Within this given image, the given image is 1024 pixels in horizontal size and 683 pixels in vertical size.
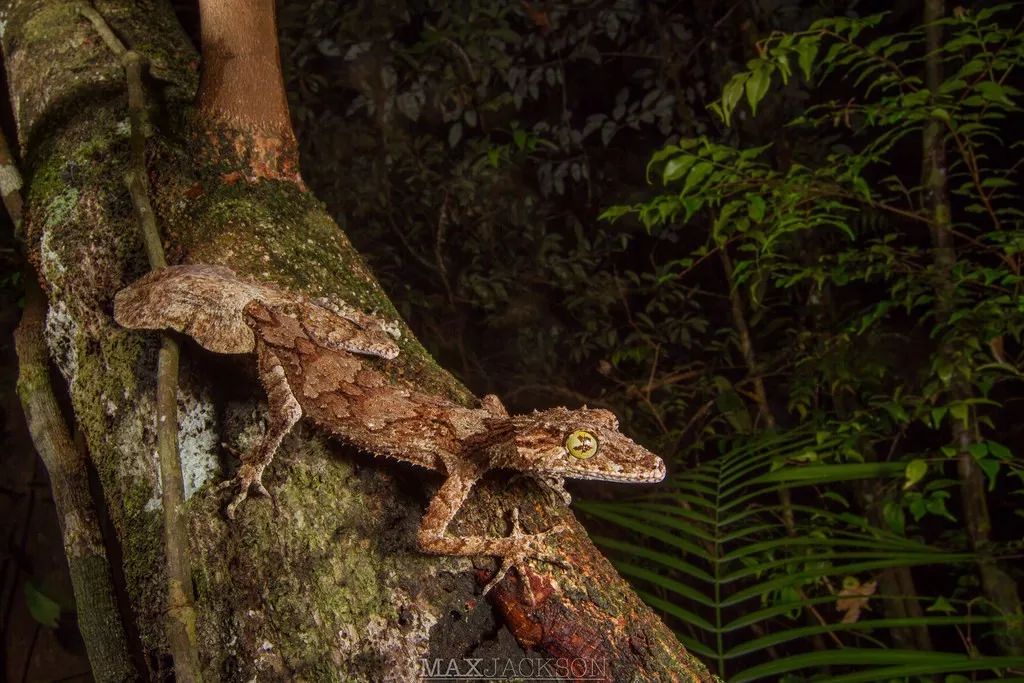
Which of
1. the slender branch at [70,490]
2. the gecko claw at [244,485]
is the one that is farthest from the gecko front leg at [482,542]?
the slender branch at [70,490]

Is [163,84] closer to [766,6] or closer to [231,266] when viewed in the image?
[231,266]

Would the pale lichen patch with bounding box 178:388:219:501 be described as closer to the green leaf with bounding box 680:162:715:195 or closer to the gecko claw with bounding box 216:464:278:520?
the gecko claw with bounding box 216:464:278:520

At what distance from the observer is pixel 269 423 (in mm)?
1973

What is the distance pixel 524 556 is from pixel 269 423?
31.5 inches

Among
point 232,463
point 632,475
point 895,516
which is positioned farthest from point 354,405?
point 895,516

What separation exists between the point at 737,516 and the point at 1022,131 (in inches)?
145

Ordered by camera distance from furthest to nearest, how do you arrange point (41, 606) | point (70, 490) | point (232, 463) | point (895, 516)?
point (895, 516), point (41, 606), point (70, 490), point (232, 463)

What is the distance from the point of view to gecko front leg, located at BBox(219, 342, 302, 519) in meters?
1.76

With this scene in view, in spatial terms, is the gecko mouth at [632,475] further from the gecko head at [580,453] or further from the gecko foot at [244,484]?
the gecko foot at [244,484]

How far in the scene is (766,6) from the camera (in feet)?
14.3

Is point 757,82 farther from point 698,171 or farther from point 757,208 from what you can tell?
point 757,208

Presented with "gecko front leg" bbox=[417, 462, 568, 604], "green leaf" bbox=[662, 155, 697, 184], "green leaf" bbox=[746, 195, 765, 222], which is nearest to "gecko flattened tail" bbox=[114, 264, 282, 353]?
"gecko front leg" bbox=[417, 462, 568, 604]

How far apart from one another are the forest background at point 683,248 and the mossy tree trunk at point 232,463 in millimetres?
1666

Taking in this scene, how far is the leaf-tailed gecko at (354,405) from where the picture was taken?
6.41ft
